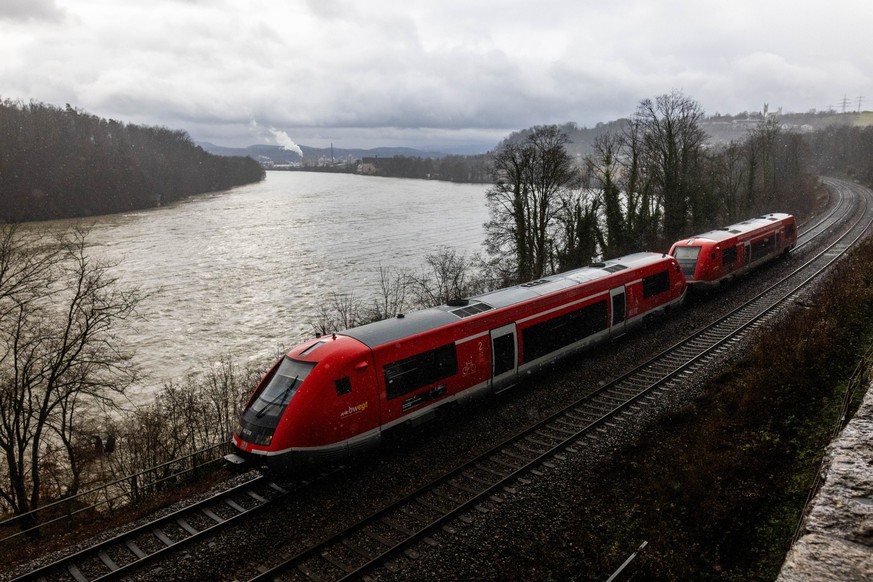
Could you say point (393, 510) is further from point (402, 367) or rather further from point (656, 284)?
point (656, 284)

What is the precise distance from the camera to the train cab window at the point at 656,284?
764 inches

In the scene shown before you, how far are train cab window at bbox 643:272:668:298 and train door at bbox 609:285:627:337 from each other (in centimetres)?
148

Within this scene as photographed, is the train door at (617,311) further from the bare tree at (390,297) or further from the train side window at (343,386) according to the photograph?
the bare tree at (390,297)

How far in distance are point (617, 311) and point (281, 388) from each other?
11538 mm

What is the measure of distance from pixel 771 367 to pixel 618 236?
23.1 metres

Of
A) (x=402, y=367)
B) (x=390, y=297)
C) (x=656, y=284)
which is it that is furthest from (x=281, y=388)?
(x=390, y=297)

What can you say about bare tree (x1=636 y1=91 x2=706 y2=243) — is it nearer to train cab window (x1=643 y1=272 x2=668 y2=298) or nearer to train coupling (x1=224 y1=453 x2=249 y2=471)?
train cab window (x1=643 y1=272 x2=668 y2=298)

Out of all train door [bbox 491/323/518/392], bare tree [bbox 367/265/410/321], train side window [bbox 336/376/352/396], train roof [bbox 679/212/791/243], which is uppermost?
train roof [bbox 679/212/791/243]

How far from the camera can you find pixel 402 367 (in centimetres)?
1172

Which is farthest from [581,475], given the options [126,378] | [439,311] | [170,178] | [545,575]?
[170,178]

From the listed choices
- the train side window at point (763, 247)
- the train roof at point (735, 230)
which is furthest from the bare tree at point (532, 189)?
the train side window at point (763, 247)

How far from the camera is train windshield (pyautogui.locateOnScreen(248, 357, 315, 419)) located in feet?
34.8

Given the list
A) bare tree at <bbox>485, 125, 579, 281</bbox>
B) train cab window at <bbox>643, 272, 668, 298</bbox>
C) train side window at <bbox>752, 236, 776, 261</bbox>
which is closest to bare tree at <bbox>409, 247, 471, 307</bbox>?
bare tree at <bbox>485, 125, 579, 281</bbox>

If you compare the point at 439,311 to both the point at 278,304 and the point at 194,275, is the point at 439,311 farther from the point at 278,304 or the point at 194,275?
the point at 194,275
